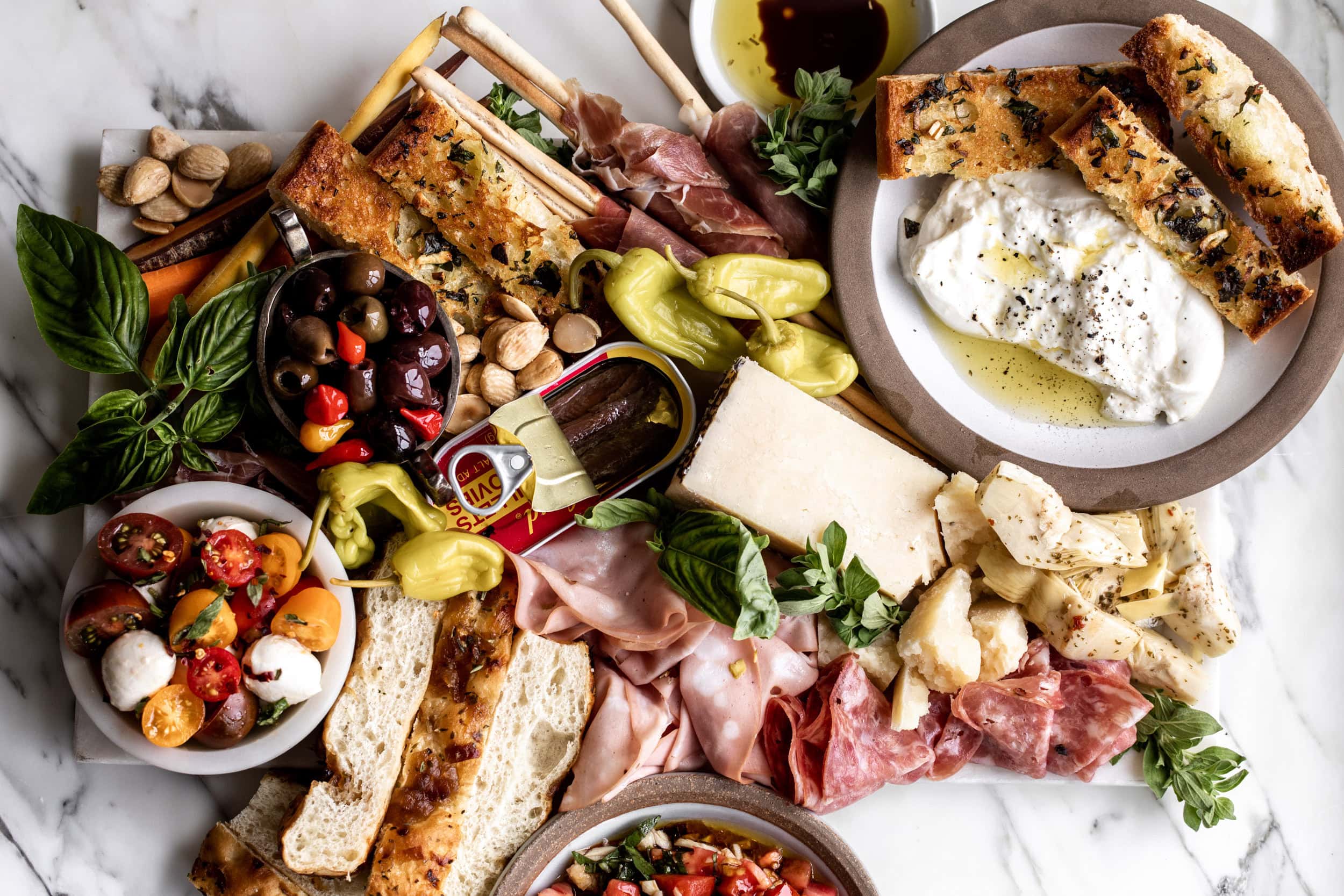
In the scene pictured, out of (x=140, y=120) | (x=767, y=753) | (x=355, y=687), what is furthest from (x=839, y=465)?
(x=140, y=120)

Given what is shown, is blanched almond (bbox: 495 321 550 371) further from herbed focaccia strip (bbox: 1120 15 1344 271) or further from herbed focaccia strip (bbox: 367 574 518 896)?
herbed focaccia strip (bbox: 1120 15 1344 271)

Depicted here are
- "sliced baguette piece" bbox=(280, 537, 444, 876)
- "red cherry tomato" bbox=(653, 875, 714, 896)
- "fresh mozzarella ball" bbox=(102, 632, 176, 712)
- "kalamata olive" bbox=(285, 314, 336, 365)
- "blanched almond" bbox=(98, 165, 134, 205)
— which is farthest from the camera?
"blanched almond" bbox=(98, 165, 134, 205)

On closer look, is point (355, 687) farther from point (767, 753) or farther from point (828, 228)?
point (828, 228)

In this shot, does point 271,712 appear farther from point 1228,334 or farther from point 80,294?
point 1228,334

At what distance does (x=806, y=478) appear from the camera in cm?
231

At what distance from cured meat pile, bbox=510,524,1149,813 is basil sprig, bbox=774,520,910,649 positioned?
14 centimetres

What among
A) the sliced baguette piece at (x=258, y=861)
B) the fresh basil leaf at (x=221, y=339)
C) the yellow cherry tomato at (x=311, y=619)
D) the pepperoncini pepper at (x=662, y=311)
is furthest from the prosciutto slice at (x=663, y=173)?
the sliced baguette piece at (x=258, y=861)

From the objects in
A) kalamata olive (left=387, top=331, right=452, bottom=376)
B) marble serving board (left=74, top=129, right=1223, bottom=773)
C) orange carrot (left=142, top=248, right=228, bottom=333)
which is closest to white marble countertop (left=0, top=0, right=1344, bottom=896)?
marble serving board (left=74, top=129, right=1223, bottom=773)

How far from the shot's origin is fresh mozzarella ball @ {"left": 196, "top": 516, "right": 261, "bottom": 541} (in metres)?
2.04

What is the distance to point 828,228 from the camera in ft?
7.82

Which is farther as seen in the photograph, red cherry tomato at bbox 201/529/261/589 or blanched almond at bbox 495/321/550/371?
blanched almond at bbox 495/321/550/371

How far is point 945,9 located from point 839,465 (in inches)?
56.9

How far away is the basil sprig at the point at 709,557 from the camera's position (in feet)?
6.91

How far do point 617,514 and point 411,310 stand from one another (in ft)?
2.29
